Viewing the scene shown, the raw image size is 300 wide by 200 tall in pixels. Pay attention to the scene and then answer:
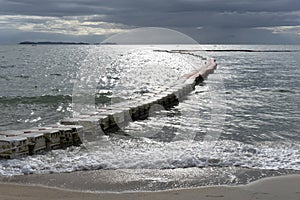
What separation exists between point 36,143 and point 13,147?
656mm

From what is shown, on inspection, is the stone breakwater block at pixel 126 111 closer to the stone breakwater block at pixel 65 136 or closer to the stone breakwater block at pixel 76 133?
the stone breakwater block at pixel 76 133

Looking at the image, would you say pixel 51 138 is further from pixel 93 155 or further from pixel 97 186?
pixel 97 186

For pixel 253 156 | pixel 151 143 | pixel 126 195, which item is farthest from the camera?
pixel 151 143

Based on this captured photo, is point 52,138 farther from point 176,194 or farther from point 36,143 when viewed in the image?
point 176,194

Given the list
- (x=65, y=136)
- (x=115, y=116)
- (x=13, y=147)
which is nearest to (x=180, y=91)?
(x=115, y=116)

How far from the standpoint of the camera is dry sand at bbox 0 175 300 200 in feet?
24.8

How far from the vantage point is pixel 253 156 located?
10641mm

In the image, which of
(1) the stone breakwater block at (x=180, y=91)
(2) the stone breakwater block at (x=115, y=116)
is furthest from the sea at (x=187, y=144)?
(1) the stone breakwater block at (x=180, y=91)

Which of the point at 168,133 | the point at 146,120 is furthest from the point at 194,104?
the point at 168,133

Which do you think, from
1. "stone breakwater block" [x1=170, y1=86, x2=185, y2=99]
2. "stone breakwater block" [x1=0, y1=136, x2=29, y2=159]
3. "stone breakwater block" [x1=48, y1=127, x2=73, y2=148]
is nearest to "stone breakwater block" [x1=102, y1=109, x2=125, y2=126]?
"stone breakwater block" [x1=48, y1=127, x2=73, y2=148]

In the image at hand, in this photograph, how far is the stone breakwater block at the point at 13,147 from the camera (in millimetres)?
10039

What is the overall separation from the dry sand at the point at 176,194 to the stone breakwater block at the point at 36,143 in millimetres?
2413

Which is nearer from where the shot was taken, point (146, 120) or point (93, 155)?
point (93, 155)

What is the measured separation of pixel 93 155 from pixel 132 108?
232 inches
